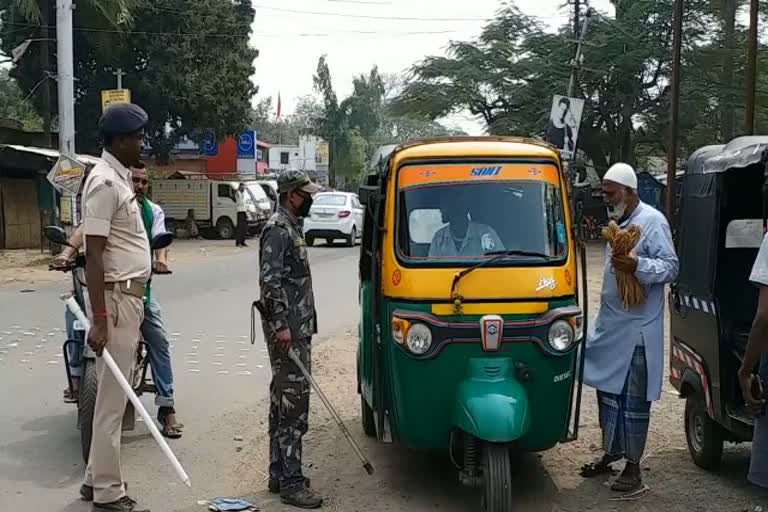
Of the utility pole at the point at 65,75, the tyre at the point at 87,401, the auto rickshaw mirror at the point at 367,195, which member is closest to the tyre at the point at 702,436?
the auto rickshaw mirror at the point at 367,195

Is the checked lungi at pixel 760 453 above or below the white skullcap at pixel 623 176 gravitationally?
below

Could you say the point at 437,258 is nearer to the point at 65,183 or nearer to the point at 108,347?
the point at 108,347

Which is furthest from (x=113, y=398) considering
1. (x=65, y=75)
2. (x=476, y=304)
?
(x=65, y=75)

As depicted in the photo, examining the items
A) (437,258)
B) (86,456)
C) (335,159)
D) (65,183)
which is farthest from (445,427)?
(335,159)

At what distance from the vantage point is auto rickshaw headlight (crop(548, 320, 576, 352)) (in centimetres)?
471

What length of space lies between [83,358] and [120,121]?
1714 millimetres

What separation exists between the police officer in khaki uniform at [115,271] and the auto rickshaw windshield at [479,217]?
1487 millimetres

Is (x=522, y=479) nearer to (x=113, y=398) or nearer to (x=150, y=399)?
(x=113, y=398)

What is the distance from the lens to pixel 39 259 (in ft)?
68.6

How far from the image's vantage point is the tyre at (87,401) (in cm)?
525

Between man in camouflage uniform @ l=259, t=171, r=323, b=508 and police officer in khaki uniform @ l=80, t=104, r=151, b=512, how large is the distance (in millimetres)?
709

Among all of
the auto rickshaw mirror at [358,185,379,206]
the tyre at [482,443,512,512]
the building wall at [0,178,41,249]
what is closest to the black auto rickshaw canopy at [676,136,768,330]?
the tyre at [482,443,512,512]

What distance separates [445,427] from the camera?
15.7 ft

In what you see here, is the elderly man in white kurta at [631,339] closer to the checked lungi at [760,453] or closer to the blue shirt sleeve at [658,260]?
the blue shirt sleeve at [658,260]
